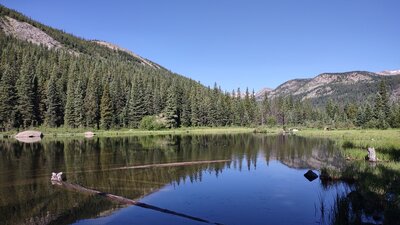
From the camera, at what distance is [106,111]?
108688 millimetres

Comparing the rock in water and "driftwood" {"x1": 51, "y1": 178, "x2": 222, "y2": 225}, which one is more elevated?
the rock in water

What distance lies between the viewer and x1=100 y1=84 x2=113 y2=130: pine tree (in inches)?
4259

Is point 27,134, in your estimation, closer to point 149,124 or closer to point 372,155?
point 149,124

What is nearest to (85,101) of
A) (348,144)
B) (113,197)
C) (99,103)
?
(99,103)

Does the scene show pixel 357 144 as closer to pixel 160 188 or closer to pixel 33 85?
pixel 160 188

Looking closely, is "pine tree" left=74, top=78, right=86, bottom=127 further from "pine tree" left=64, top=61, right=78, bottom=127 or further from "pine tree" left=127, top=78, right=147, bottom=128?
"pine tree" left=127, top=78, right=147, bottom=128

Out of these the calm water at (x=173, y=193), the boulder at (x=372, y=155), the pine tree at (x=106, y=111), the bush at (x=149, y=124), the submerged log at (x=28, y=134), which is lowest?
the calm water at (x=173, y=193)

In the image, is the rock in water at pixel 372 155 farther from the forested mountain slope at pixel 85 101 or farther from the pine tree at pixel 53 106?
the pine tree at pixel 53 106

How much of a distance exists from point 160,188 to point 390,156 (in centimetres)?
2058

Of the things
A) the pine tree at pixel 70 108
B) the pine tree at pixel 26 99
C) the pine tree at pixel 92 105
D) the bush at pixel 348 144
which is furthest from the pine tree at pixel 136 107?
the bush at pixel 348 144

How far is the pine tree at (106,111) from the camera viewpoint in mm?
108181

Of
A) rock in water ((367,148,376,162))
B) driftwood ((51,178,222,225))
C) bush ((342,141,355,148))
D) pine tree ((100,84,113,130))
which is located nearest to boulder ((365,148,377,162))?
rock in water ((367,148,376,162))

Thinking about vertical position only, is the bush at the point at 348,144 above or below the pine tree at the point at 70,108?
below

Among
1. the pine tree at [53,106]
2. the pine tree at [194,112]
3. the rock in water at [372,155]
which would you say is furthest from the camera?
the pine tree at [194,112]
